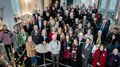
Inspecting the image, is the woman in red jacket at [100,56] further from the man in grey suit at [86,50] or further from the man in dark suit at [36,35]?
the man in dark suit at [36,35]

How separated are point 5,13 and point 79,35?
15.7 feet

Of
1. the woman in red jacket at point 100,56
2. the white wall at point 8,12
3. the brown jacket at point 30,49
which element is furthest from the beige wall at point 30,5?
the woman in red jacket at point 100,56

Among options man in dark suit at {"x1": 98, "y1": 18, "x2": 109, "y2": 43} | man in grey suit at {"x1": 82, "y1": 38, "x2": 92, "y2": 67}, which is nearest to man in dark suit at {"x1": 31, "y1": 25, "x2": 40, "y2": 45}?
man in grey suit at {"x1": 82, "y1": 38, "x2": 92, "y2": 67}

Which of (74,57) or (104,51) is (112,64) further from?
(74,57)

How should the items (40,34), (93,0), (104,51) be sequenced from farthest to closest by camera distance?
(93,0) → (40,34) → (104,51)

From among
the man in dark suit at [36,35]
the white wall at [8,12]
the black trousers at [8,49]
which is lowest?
the black trousers at [8,49]

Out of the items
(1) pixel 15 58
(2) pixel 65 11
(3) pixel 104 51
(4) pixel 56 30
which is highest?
(2) pixel 65 11

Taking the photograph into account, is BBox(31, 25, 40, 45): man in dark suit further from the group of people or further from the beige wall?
the beige wall

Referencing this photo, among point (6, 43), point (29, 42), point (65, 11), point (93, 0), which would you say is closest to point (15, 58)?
point (6, 43)

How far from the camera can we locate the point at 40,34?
27.3 ft

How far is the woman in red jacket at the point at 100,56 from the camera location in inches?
274

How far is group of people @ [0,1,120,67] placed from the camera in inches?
284

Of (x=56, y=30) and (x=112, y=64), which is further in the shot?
(x=56, y=30)

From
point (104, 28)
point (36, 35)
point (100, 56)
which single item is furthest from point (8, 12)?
point (100, 56)
